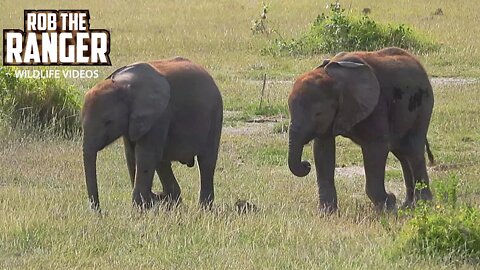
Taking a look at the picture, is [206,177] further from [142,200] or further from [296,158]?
[296,158]

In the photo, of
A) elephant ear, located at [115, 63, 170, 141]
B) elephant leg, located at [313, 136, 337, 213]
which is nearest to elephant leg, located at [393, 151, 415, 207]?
elephant leg, located at [313, 136, 337, 213]

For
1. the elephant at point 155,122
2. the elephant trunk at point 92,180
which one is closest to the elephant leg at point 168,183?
the elephant at point 155,122

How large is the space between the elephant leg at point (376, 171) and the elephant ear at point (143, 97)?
6.26 ft

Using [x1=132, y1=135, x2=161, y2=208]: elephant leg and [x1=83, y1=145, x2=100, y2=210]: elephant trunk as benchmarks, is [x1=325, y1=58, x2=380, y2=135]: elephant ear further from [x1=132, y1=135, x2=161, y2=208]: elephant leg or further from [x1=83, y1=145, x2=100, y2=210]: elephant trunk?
[x1=83, y1=145, x2=100, y2=210]: elephant trunk

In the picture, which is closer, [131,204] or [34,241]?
[34,241]

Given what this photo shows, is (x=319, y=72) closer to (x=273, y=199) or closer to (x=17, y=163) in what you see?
(x=273, y=199)

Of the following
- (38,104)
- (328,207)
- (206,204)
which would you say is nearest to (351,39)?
(38,104)

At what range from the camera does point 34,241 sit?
7.67 metres

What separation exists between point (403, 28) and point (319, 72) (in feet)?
44.3

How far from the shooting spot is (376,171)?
9.66 metres

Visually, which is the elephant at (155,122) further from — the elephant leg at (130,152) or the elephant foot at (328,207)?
the elephant foot at (328,207)

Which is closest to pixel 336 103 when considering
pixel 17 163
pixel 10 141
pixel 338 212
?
pixel 338 212

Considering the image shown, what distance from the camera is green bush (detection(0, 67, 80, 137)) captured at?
1344cm

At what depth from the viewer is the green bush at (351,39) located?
2208 centimetres
